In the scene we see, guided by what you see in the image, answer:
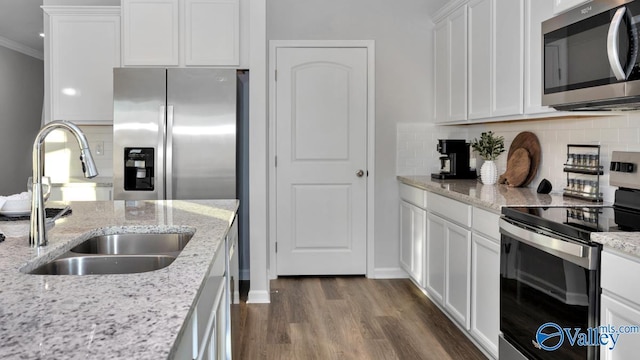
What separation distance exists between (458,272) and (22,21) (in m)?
5.41

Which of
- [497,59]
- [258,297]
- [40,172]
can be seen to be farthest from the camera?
[258,297]

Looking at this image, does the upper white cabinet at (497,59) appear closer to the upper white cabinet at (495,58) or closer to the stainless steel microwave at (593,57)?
the upper white cabinet at (495,58)

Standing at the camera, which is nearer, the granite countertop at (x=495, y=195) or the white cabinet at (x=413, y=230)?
the granite countertop at (x=495, y=195)

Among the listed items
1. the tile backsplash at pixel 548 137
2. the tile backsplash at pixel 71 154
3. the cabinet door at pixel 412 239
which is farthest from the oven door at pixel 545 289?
Result: the tile backsplash at pixel 71 154

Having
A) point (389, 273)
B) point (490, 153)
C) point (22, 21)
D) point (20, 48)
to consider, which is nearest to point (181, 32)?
point (490, 153)

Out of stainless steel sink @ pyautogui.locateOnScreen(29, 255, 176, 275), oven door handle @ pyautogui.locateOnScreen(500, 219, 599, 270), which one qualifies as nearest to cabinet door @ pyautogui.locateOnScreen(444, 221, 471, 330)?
oven door handle @ pyautogui.locateOnScreen(500, 219, 599, 270)

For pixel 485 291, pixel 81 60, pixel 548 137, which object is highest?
pixel 81 60

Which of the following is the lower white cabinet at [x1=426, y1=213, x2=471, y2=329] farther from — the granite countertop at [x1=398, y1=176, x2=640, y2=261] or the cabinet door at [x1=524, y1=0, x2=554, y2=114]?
the cabinet door at [x1=524, y1=0, x2=554, y2=114]

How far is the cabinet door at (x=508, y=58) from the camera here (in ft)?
9.41

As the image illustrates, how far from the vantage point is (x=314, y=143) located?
456 centimetres

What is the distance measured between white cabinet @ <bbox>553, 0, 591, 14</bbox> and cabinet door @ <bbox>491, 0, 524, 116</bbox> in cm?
34

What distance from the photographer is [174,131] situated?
366 centimetres

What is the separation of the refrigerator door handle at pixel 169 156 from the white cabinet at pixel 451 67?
2115 mm

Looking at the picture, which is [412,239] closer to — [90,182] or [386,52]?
[386,52]
